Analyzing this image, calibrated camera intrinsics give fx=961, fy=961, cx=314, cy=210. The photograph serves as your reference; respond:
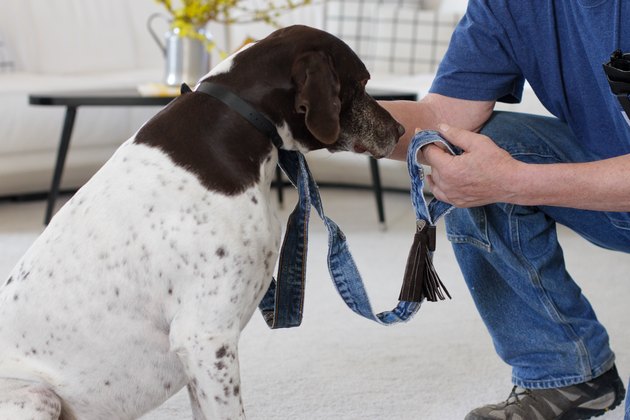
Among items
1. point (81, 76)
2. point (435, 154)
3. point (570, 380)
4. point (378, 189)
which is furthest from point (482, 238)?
point (81, 76)

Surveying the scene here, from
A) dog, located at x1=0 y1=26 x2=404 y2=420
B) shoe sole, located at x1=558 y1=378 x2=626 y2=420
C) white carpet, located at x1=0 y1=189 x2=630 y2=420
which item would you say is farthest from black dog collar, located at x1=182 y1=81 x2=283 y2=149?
shoe sole, located at x1=558 y1=378 x2=626 y2=420

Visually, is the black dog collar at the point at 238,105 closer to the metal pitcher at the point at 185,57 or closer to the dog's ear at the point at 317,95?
the dog's ear at the point at 317,95

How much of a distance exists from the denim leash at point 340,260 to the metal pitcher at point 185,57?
2.17 metres

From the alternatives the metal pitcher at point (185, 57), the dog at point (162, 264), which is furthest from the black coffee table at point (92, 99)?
the dog at point (162, 264)

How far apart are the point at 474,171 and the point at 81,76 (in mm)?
3398

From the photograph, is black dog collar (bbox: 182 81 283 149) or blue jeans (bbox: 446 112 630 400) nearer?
black dog collar (bbox: 182 81 283 149)

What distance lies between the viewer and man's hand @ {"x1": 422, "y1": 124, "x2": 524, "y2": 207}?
1674 mm

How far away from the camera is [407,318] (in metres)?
1.80

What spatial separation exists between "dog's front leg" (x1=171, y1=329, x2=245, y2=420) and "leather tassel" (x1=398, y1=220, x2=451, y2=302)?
1.35 ft

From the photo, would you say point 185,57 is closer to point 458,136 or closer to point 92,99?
point 92,99

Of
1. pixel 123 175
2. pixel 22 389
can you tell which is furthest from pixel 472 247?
pixel 22 389

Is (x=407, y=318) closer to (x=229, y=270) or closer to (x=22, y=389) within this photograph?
(x=229, y=270)

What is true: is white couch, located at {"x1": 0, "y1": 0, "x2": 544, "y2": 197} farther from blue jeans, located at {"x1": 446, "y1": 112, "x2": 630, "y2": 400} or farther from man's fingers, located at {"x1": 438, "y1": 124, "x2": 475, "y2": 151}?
man's fingers, located at {"x1": 438, "y1": 124, "x2": 475, "y2": 151}

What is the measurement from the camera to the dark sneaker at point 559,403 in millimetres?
1887
